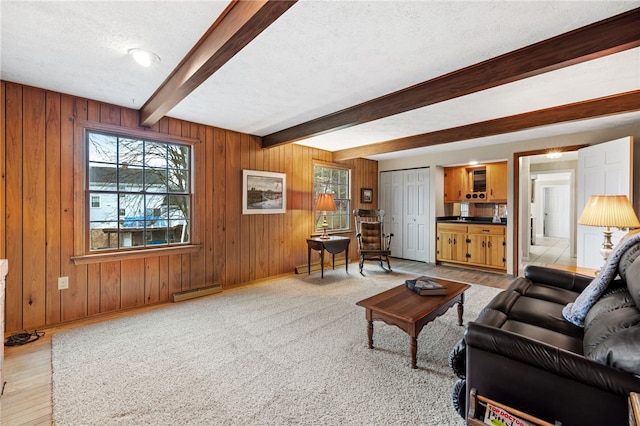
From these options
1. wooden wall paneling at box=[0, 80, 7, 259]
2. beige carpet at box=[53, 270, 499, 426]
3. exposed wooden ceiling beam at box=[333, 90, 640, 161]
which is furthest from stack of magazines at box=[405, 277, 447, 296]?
wooden wall paneling at box=[0, 80, 7, 259]

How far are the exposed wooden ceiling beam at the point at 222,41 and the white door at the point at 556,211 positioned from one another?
38.0ft

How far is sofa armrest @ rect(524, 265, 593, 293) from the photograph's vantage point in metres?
2.29

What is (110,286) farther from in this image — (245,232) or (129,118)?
(129,118)

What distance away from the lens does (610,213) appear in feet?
7.72

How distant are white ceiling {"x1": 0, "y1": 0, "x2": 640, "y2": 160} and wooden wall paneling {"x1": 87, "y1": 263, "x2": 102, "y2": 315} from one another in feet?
5.82

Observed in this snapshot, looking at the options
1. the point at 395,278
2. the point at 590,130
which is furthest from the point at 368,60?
the point at 590,130

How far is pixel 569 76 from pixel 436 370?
Answer: 8.62 feet

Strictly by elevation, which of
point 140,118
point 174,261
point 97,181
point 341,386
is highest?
point 140,118

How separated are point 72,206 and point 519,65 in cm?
409

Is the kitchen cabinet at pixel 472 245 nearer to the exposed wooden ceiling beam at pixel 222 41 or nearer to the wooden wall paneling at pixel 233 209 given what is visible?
the wooden wall paneling at pixel 233 209

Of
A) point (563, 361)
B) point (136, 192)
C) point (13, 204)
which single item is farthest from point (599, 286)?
point (13, 204)

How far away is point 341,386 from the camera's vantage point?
1812 mm

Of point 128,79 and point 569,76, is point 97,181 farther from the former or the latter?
point 569,76

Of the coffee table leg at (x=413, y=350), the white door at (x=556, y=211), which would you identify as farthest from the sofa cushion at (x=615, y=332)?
the white door at (x=556, y=211)
